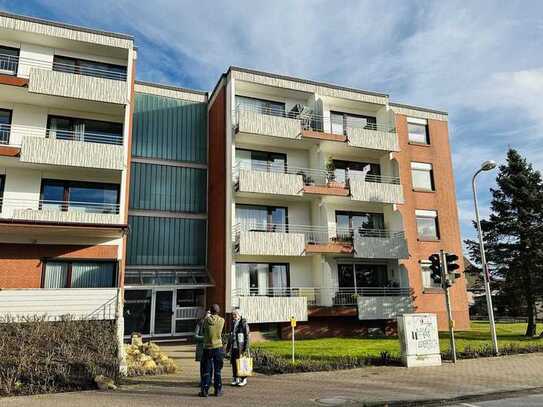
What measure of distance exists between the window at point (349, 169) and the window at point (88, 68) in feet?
41.5

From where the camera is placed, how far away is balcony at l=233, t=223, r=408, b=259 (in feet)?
66.6

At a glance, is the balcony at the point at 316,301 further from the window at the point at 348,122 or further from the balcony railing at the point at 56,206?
the window at the point at 348,122

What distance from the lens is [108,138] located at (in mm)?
20266

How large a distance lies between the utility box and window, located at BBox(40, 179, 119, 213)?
13.3 meters

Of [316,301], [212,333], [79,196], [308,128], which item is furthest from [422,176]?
[212,333]

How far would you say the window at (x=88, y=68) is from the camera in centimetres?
2017

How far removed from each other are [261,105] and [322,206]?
22.0 feet

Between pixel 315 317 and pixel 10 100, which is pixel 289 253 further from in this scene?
pixel 10 100

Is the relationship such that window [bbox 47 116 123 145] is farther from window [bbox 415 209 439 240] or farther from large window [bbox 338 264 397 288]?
window [bbox 415 209 439 240]

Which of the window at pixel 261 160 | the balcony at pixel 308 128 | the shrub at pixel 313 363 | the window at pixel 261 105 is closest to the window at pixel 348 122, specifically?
the balcony at pixel 308 128

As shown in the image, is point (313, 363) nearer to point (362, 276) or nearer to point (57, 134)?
point (362, 276)

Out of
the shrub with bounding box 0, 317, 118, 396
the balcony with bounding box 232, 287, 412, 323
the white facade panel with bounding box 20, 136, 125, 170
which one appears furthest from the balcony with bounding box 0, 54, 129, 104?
the balcony with bounding box 232, 287, 412, 323

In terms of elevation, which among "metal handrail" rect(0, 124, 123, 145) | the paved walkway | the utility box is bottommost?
the paved walkway

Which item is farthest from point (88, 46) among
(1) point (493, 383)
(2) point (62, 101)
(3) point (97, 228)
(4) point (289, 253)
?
(1) point (493, 383)
